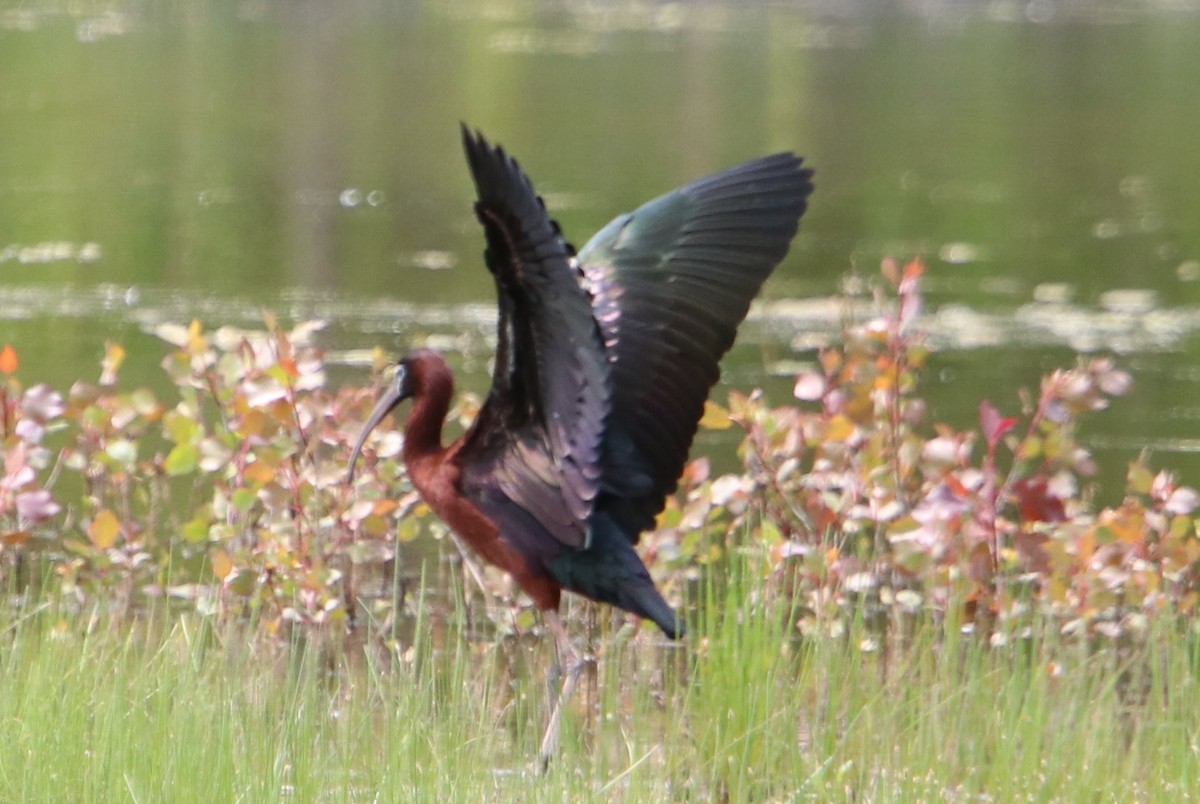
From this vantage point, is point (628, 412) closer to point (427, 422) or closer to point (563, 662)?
point (427, 422)

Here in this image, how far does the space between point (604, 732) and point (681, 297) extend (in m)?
1.03

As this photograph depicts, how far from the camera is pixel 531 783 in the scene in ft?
11.9

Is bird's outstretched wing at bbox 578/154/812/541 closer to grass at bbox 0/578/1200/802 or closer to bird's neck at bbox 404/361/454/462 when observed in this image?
bird's neck at bbox 404/361/454/462

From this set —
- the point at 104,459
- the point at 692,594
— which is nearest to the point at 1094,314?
the point at 692,594

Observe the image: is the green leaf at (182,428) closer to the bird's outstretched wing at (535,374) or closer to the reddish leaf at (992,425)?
the bird's outstretched wing at (535,374)

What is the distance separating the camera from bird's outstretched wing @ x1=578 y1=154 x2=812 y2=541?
4.45 m

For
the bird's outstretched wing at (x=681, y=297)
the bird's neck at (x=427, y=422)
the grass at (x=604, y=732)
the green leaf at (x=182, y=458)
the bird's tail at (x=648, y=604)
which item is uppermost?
the bird's outstretched wing at (x=681, y=297)

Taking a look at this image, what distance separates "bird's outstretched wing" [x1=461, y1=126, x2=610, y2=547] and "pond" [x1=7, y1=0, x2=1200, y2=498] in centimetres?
392

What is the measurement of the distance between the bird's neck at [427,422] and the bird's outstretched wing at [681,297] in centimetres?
35

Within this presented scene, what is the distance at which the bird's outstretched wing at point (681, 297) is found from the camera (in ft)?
14.6

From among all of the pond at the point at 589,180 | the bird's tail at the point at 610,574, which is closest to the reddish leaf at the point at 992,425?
the bird's tail at the point at 610,574

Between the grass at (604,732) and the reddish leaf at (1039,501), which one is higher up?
the reddish leaf at (1039,501)

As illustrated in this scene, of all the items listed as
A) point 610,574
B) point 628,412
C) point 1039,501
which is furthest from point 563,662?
point 1039,501

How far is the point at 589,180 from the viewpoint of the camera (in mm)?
18047
